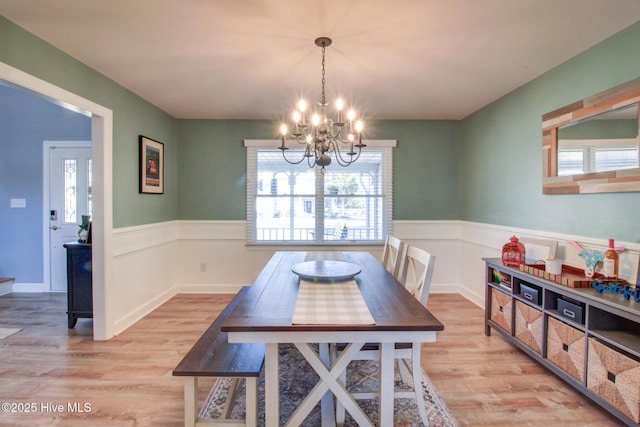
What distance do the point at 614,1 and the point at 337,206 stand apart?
3.09 metres

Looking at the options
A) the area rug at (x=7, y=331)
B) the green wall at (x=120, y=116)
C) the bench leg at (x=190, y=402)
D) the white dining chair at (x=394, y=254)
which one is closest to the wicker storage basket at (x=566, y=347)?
the white dining chair at (x=394, y=254)

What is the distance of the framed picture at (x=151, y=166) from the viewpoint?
3404mm

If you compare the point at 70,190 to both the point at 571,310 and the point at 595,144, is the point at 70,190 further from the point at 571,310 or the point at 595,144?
the point at 595,144

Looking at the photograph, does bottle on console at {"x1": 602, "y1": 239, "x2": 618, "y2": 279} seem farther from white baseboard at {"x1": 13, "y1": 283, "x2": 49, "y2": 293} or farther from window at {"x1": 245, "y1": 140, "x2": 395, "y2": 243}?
white baseboard at {"x1": 13, "y1": 283, "x2": 49, "y2": 293}

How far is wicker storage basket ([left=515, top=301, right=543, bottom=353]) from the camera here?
2.30 meters

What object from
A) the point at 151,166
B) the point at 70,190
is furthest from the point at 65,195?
the point at 151,166

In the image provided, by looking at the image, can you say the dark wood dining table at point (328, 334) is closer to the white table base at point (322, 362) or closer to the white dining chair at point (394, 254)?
the white table base at point (322, 362)

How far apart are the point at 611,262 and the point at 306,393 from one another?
2139mm

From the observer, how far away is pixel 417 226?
4273mm

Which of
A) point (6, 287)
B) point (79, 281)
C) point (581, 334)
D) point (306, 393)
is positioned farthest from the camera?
point (6, 287)

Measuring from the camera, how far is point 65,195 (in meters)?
4.20

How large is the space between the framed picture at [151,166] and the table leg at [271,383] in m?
2.71

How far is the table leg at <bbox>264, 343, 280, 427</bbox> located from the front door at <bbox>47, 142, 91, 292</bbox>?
4.01 m

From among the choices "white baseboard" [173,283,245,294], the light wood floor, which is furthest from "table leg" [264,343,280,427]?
"white baseboard" [173,283,245,294]
